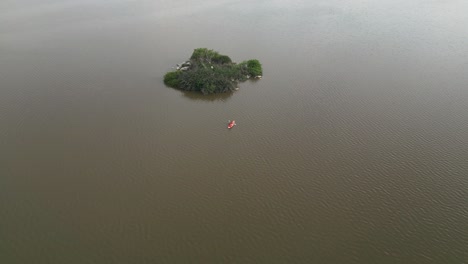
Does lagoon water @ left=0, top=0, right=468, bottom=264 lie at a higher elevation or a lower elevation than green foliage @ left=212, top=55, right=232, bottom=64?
lower

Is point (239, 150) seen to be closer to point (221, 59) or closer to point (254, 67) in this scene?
point (254, 67)

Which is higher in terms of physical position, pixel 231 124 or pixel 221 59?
pixel 221 59

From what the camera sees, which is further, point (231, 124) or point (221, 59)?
point (221, 59)

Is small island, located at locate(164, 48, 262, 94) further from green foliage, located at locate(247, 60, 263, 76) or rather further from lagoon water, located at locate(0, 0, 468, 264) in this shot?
lagoon water, located at locate(0, 0, 468, 264)

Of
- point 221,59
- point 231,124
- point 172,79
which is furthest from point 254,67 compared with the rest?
point 231,124

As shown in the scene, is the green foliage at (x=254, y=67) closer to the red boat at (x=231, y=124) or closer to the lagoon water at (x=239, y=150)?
the lagoon water at (x=239, y=150)

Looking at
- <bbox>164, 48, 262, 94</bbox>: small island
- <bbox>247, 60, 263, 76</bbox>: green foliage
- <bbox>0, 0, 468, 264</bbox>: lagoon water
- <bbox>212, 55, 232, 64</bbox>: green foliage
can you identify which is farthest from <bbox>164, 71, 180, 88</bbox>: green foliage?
<bbox>247, 60, 263, 76</bbox>: green foliage
